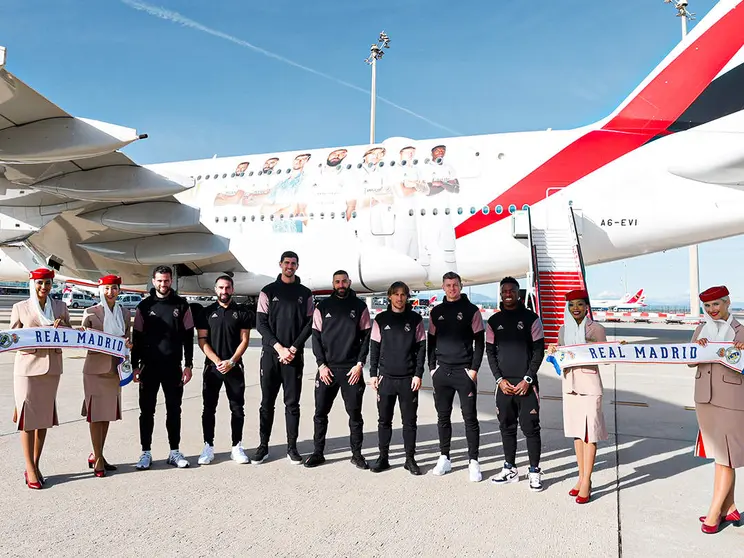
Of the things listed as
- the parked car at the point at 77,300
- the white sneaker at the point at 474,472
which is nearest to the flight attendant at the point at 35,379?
the white sneaker at the point at 474,472

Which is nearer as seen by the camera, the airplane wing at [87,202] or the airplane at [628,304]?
the airplane wing at [87,202]

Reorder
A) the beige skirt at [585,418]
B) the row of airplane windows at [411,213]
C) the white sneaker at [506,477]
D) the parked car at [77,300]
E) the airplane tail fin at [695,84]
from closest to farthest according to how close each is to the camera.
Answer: the beige skirt at [585,418]
the white sneaker at [506,477]
the airplane tail fin at [695,84]
the row of airplane windows at [411,213]
the parked car at [77,300]

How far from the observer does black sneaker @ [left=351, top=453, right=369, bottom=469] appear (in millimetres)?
4566

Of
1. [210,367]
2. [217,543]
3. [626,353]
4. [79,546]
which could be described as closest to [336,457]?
[210,367]

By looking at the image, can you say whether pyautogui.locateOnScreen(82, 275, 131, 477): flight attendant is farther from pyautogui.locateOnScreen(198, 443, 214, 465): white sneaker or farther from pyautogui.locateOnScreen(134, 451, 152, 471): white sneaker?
pyautogui.locateOnScreen(198, 443, 214, 465): white sneaker

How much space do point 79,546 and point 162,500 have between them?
0.78 m

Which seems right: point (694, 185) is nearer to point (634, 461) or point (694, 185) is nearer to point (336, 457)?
point (634, 461)

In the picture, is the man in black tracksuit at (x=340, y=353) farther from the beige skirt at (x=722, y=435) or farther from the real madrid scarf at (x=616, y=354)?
the beige skirt at (x=722, y=435)

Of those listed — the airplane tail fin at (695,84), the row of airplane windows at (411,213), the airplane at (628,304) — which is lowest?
the airplane at (628,304)

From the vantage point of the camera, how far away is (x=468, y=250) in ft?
40.5

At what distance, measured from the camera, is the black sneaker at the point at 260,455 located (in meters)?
4.68

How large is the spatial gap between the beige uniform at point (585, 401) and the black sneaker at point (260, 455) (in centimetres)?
259

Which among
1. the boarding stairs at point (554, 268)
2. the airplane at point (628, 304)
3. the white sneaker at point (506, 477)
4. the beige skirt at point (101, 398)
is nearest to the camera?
the white sneaker at point (506, 477)

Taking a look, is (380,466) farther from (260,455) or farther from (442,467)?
(260,455)
